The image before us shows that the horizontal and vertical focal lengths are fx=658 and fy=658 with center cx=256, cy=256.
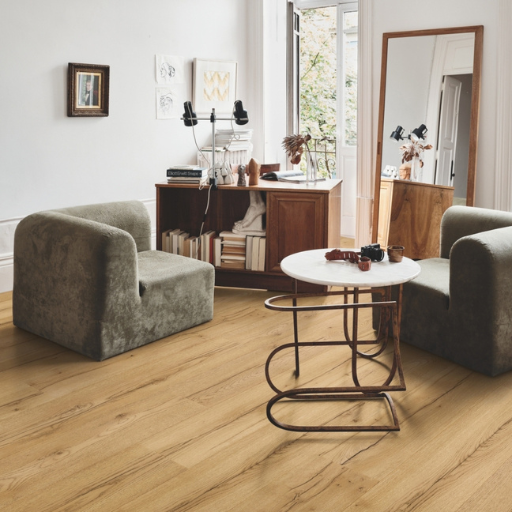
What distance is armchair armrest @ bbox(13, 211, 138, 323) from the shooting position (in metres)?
3.58

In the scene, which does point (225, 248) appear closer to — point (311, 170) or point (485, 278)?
point (311, 170)

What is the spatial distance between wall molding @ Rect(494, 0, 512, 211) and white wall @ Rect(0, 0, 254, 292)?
271cm

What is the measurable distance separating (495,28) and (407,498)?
448cm

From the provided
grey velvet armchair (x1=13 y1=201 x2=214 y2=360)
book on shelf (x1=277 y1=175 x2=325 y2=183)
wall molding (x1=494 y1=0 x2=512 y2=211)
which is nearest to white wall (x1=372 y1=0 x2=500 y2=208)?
wall molding (x1=494 y1=0 x2=512 y2=211)

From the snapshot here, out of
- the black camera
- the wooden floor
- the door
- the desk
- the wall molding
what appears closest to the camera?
the wooden floor

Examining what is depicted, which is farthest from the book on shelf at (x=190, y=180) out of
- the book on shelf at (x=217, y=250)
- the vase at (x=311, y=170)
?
the vase at (x=311, y=170)

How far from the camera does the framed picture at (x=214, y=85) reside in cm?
649

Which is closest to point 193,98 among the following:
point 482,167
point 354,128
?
point 354,128

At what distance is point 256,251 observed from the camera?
5055 mm

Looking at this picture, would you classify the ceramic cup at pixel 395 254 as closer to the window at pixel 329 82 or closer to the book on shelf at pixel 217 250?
the book on shelf at pixel 217 250

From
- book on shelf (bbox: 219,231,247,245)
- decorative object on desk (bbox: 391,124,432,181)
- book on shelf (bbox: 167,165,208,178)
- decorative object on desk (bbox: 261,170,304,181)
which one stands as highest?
decorative object on desk (bbox: 391,124,432,181)

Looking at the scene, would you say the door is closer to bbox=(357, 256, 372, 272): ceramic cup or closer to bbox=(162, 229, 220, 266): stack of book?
bbox=(162, 229, 220, 266): stack of book

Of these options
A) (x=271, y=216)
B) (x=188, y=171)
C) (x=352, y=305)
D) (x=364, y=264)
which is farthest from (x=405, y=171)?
(x=352, y=305)

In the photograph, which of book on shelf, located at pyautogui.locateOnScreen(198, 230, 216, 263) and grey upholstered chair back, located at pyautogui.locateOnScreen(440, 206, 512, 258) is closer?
grey upholstered chair back, located at pyautogui.locateOnScreen(440, 206, 512, 258)
